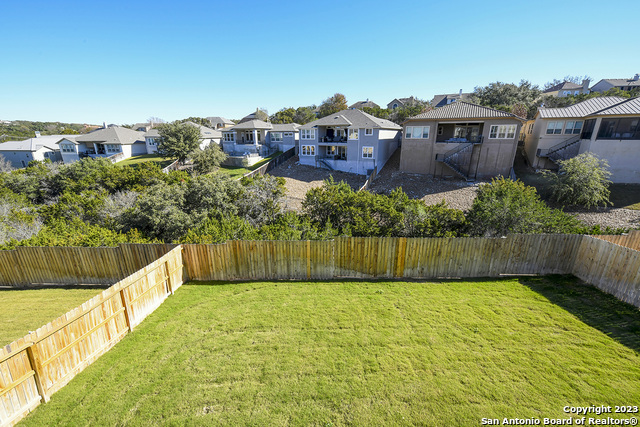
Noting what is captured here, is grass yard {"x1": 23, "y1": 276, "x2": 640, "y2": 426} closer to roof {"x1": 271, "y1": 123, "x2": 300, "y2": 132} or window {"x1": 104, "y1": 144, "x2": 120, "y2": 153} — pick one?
roof {"x1": 271, "y1": 123, "x2": 300, "y2": 132}

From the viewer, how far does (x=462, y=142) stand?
90.5 ft

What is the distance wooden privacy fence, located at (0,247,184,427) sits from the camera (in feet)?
18.0

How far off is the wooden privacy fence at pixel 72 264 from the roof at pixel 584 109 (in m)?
34.3

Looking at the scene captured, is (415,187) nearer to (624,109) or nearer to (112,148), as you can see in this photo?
(624,109)

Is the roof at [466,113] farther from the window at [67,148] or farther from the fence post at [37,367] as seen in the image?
the window at [67,148]

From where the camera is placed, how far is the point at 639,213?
18266 millimetres

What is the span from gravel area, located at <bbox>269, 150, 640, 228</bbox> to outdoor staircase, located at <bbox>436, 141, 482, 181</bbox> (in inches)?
46.8

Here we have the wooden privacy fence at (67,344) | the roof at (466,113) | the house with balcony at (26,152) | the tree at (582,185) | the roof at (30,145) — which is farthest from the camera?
the roof at (30,145)

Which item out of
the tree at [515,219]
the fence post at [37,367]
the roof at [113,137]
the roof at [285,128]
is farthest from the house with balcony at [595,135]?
the roof at [113,137]

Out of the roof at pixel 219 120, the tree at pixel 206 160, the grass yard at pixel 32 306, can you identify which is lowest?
the grass yard at pixel 32 306

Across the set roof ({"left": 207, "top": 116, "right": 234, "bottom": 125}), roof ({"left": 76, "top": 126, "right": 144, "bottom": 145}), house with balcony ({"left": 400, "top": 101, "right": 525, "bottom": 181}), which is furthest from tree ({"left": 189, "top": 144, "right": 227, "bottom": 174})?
roof ({"left": 207, "top": 116, "right": 234, "bottom": 125})

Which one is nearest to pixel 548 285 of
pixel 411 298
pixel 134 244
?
pixel 411 298

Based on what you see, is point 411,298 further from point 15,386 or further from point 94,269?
point 94,269

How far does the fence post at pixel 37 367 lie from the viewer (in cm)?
575
